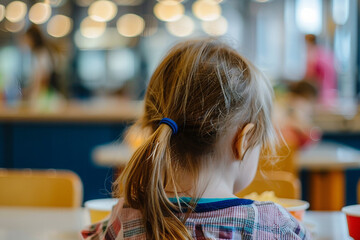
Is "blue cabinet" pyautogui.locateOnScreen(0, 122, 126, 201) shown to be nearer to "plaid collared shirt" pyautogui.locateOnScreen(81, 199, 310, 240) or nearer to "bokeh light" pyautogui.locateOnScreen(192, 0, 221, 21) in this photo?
"plaid collared shirt" pyautogui.locateOnScreen(81, 199, 310, 240)

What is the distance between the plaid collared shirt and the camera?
839mm

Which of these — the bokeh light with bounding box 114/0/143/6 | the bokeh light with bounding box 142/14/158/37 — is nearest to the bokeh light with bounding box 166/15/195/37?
the bokeh light with bounding box 142/14/158/37

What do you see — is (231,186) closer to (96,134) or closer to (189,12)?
(96,134)

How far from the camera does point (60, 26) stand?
9742 mm

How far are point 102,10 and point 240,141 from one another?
30.0 ft

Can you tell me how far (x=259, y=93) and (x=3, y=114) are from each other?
342 centimetres

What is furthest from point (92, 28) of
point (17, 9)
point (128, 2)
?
point (17, 9)

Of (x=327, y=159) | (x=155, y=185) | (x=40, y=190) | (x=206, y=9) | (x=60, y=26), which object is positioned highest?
(x=206, y=9)

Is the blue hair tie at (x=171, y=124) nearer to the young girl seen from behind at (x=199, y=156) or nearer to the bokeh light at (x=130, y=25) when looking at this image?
the young girl seen from behind at (x=199, y=156)

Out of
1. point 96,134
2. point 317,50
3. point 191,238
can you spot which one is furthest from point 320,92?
point 191,238

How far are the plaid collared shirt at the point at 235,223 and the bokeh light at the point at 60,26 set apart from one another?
9205 mm

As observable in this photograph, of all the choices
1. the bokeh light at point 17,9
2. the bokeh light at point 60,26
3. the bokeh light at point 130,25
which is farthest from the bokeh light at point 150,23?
the bokeh light at point 17,9

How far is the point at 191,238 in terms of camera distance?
32.7 inches

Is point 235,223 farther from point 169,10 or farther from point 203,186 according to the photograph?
point 169,10
